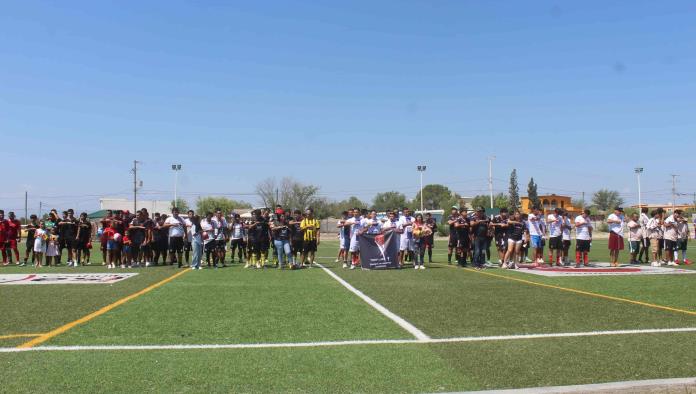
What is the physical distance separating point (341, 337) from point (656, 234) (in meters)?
15.7

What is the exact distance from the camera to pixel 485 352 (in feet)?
19.6

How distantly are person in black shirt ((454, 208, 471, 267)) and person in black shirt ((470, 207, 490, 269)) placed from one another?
251 mm

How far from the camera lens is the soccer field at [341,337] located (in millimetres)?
5016

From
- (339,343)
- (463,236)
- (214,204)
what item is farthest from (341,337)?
(214,204)

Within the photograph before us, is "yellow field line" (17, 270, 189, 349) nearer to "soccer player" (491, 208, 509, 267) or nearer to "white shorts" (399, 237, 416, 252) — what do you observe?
"white shorts" (399, 237, 416, 252)

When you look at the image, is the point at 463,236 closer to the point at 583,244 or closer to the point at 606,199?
the point at 583,244

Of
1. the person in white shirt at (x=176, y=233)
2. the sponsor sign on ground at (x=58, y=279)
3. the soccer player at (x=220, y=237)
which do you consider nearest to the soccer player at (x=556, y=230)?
the soccer player at (x=220, y=237)

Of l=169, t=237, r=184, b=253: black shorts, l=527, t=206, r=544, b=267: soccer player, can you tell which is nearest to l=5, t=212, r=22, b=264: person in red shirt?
l=169, t=237, r=184, b=253: black shorts

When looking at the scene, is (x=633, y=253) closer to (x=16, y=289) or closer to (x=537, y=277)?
(x=537, y=277)

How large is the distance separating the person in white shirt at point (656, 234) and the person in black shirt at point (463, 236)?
622 cm

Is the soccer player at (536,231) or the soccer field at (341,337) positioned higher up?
the soccer player at (536,231)

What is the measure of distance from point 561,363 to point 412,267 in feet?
41.7

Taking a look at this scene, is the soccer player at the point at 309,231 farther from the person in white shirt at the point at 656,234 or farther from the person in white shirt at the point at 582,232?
the person in white shirt at the point at 656,234

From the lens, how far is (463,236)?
18094 mm
